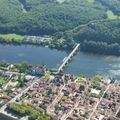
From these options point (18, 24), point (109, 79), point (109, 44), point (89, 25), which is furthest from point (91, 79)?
point (18, 24)

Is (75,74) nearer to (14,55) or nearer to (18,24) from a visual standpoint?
(14,55)

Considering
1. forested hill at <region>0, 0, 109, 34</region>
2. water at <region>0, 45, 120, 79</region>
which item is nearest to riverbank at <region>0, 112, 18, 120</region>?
water at <region>0, 45, 120, 79</region>

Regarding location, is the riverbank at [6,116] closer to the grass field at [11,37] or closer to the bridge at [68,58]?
the bridge at [68,58]

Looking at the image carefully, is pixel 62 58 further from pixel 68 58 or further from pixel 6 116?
pixel 6 116

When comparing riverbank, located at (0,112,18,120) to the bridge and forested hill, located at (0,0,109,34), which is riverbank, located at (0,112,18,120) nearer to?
the bridge

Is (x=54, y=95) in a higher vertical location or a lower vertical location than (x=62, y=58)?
higher

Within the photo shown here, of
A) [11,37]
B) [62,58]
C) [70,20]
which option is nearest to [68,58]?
[62,58]

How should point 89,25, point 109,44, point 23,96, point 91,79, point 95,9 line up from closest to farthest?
point 23,96 → point 91,79 → point 109,44 → point 89,25 → point 95,9
